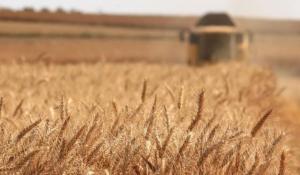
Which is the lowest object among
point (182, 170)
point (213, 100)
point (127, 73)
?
point (127, 73)

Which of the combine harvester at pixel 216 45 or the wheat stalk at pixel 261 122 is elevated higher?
the wheat stalk at pixel 261 122

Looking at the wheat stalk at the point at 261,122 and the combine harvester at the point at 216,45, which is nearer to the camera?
the wheat stalk at the point at 261,122

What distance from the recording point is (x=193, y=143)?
2971 mm

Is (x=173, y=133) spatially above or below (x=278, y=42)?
above

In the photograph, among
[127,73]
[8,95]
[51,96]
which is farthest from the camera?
[127,73]

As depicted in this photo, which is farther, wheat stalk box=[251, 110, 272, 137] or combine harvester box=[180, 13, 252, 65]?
combine harvester box=[180, 13, 252, 65]

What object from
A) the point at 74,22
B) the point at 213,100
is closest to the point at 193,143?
the point at 213,100

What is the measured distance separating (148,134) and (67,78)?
4.96 m

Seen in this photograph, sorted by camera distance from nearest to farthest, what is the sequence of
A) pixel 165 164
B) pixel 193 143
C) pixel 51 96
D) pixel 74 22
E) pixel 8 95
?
pixel 165 164 < pixel 193 143 < pixel 8 95 < pixel 51 96 < pixel 74 22

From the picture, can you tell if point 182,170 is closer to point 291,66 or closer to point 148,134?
point 148,134

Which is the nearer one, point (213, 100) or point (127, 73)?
point (213, 100)

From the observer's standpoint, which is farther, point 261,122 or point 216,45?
point 216,45

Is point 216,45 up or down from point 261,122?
down

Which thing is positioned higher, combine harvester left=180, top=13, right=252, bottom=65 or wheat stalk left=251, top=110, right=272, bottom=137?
wheat stalk left=251, top=110, right=272, bottom=137
